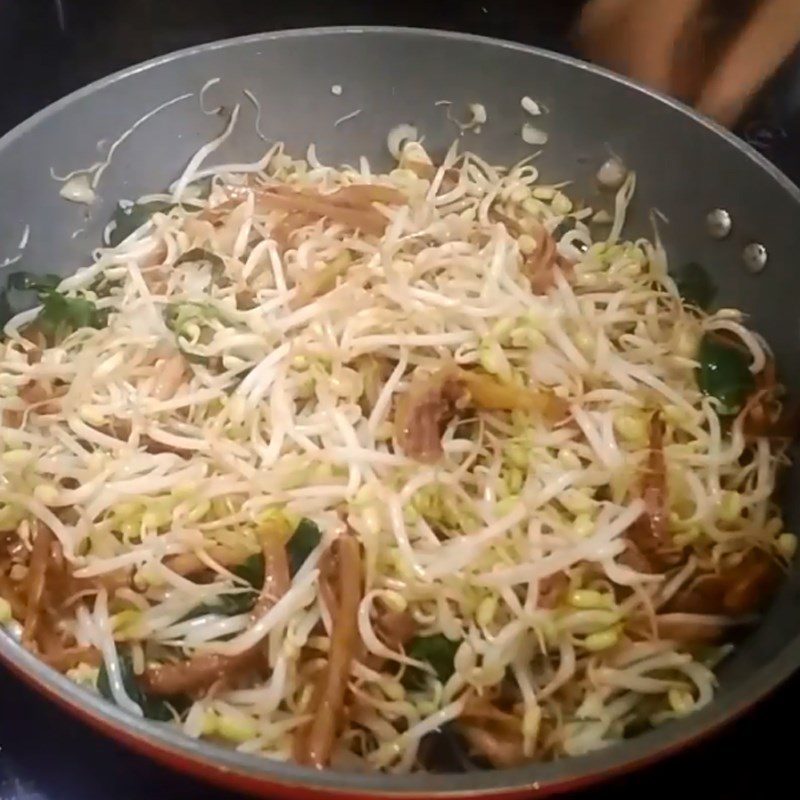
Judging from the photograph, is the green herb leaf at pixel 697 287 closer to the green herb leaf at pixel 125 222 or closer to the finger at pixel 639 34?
the finger at pixel 639 34

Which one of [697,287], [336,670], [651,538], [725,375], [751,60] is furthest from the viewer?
[751,60]

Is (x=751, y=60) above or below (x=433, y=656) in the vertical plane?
above

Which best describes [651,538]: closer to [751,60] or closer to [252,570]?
[252,570]

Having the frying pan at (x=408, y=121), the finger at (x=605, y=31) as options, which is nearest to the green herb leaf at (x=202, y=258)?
the frying pan at (x=408, y=121)

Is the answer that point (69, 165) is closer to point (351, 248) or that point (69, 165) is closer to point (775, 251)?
point (351, 248)

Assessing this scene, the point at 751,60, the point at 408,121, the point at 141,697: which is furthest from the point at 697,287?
the point at 141,697

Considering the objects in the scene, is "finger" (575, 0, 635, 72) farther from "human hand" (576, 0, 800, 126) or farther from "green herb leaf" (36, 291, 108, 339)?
"green herb leaf" (36, 291, 108, 339)

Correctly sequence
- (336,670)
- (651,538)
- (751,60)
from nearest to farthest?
(336,670), (651,538), (751,60)
